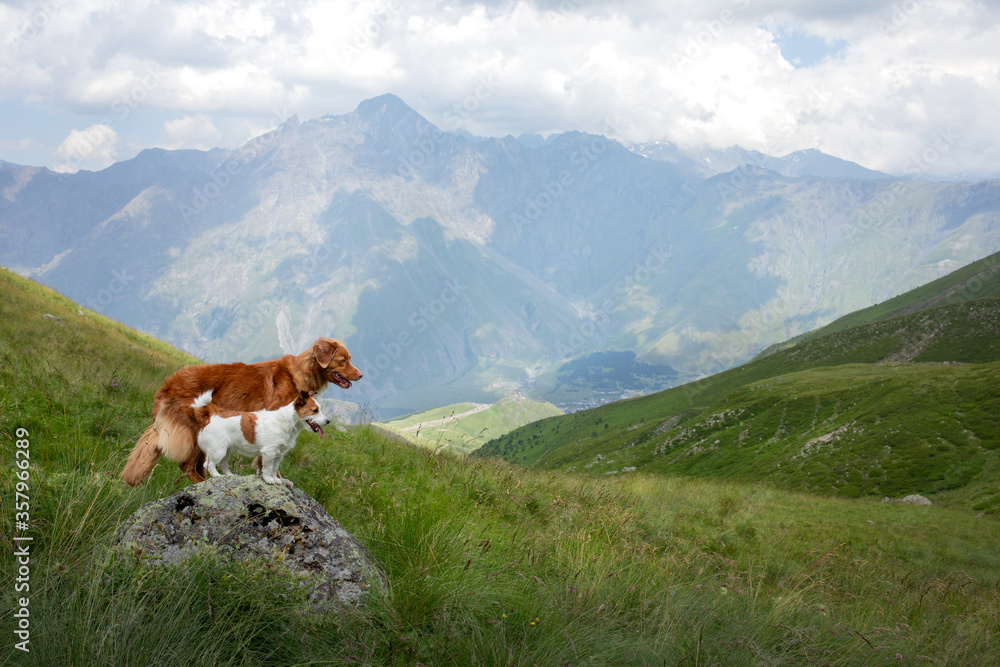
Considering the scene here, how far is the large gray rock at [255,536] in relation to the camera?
13.1ft

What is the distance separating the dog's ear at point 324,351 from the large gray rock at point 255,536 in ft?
5.70

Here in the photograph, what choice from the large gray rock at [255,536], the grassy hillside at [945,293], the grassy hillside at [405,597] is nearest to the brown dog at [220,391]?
the grassy hillside at [405,597]

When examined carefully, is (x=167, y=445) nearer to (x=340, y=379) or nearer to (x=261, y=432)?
(x=261, y=432)

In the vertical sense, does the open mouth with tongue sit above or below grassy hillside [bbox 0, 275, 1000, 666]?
above

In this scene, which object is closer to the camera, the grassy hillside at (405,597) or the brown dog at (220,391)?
the grassy hillside at (405,597)

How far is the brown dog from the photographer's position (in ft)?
16.8

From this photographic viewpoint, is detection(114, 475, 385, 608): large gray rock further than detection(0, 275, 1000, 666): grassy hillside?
Yes

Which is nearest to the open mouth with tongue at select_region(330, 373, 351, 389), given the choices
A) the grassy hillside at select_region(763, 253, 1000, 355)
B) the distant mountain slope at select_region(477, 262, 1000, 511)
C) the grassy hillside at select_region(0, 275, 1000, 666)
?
the grassy hillside at select_region(0, 275, 1000, 666)

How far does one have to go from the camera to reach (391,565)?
4.75 meters

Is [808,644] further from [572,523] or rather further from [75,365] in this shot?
[75,365]

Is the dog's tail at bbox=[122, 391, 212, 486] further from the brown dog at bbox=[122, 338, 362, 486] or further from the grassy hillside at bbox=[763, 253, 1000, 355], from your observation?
the grassy hillside at bbox=[763, 253, 1000, 355]

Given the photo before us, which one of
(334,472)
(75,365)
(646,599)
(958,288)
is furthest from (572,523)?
(958,288)

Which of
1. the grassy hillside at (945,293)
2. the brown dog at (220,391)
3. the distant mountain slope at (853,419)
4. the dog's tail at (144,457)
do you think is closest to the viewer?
the dog's tail at (144,457)

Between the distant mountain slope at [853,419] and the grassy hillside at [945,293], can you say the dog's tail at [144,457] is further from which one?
the grassy hillside at [945,293]
